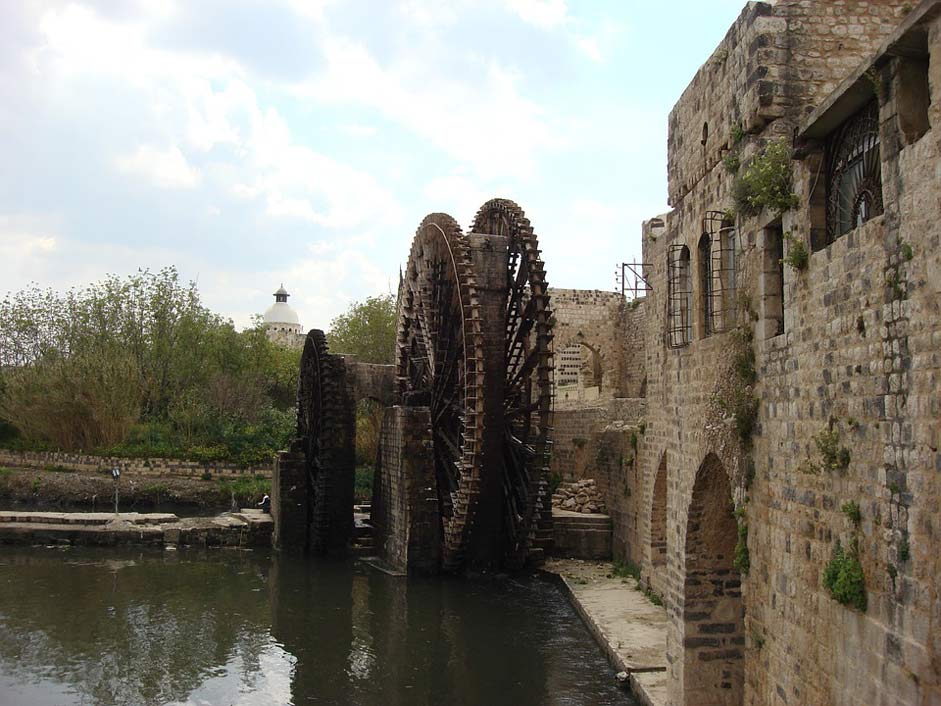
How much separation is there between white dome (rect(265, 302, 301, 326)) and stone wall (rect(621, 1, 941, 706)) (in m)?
73.9

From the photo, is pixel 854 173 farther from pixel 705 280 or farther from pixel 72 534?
pixel 72 534

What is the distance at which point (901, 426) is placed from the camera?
407cm

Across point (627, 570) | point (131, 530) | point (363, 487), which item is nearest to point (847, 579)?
point (627, 570)

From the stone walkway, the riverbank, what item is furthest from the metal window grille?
the riverbank

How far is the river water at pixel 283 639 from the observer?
29.0ft

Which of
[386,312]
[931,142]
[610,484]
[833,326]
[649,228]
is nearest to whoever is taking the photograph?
[931,142]

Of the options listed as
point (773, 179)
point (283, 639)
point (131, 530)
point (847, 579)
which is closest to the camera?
point (847, 579)

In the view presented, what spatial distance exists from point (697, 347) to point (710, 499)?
48.6 inches

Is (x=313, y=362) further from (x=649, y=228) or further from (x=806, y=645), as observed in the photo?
(x=806, y=645)

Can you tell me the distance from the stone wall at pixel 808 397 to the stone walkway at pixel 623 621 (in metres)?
0.97

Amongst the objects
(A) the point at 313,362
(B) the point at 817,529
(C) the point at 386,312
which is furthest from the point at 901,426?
(C) the point at 386,312

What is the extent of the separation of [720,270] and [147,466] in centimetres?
2315

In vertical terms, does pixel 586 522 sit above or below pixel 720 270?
below

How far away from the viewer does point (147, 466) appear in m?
26.6
